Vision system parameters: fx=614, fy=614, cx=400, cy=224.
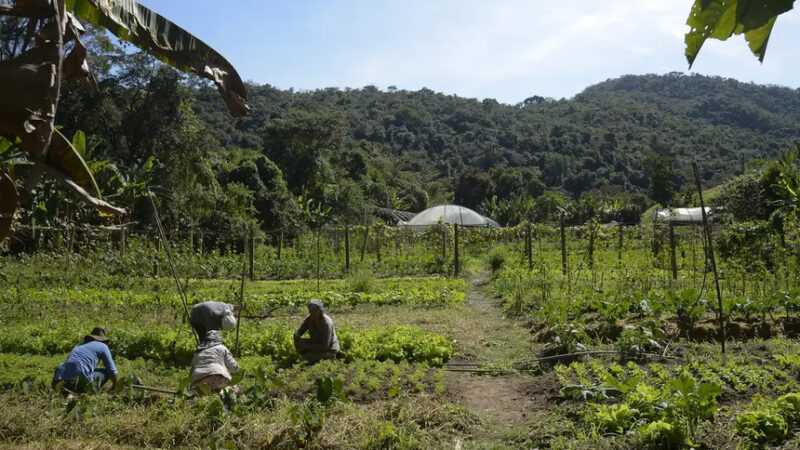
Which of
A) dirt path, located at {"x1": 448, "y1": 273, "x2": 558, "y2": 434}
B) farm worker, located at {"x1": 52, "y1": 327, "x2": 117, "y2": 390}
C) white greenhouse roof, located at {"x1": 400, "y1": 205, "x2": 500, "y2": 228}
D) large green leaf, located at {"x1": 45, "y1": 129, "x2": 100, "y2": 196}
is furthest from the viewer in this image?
white greenhouse roof, located at {"x1": 400, "y1": 205, "x2": 500, "y2": 228}

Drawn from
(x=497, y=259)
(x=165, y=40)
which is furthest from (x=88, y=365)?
(x=497, y=259)

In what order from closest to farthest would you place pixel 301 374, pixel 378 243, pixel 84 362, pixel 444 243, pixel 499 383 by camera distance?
pixel 84 362, pixel 301 374, pixel 499 383, pixel 444 243, pixel 378 243

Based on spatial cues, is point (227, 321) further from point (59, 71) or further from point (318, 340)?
point (59, 71)

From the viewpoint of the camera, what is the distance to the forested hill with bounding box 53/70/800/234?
87.2ft

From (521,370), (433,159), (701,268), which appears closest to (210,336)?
(521,370)

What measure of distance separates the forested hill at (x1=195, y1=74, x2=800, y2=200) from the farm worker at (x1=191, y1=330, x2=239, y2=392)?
156 ft

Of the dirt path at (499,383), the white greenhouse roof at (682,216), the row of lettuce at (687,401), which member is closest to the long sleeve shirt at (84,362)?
the dirt path at (499,383)

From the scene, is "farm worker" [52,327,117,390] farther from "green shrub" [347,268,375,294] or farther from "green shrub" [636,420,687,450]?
"green shrub" [347,268,375,294]

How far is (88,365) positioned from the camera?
6.13 m

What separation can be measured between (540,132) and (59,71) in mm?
98256

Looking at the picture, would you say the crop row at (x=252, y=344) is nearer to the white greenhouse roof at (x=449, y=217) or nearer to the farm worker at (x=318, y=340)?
the farm worker at (x=318, y=340)

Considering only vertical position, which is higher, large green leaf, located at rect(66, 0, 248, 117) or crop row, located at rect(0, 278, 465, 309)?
large green leaf, located at rect(66, 0, 248, 117)

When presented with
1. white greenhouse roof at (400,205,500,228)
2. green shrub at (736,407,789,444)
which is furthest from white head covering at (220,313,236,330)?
white greenhouse roof at (400,205,500,228)

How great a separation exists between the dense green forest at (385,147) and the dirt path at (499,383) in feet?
11.7
